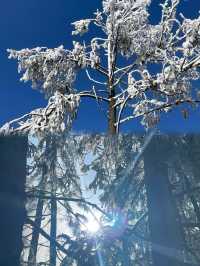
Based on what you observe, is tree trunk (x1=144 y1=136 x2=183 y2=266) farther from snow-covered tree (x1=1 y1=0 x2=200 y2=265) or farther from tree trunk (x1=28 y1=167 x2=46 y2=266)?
snow-covered tree (x1=1 y1=0 x2=200 y2=265)

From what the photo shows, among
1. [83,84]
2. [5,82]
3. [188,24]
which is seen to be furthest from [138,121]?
[5,82]

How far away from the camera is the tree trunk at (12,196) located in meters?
2.09

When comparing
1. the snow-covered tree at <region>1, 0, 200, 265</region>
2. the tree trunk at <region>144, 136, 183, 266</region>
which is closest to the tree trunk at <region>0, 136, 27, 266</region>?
the tree trunk at <region>144, 136, 183, 266</region>

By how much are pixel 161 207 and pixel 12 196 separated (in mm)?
806

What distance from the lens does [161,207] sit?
219 cm

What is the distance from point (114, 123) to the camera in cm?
923

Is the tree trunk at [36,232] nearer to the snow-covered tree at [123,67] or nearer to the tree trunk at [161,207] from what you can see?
the tree trunk at [161,207]

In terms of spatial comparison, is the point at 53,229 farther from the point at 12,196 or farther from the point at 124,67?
the point at 124,67

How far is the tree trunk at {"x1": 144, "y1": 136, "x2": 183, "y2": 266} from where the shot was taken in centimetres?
209

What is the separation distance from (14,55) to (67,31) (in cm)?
233

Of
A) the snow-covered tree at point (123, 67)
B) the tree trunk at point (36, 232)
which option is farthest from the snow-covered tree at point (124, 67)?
the tree trunk at point (36, 232)

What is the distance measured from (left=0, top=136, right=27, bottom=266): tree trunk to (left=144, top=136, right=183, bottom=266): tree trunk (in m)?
0.69

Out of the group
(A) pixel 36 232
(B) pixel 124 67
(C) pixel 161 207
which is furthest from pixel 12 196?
(B) pixel 124 67

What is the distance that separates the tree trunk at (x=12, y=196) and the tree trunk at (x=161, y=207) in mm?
688
